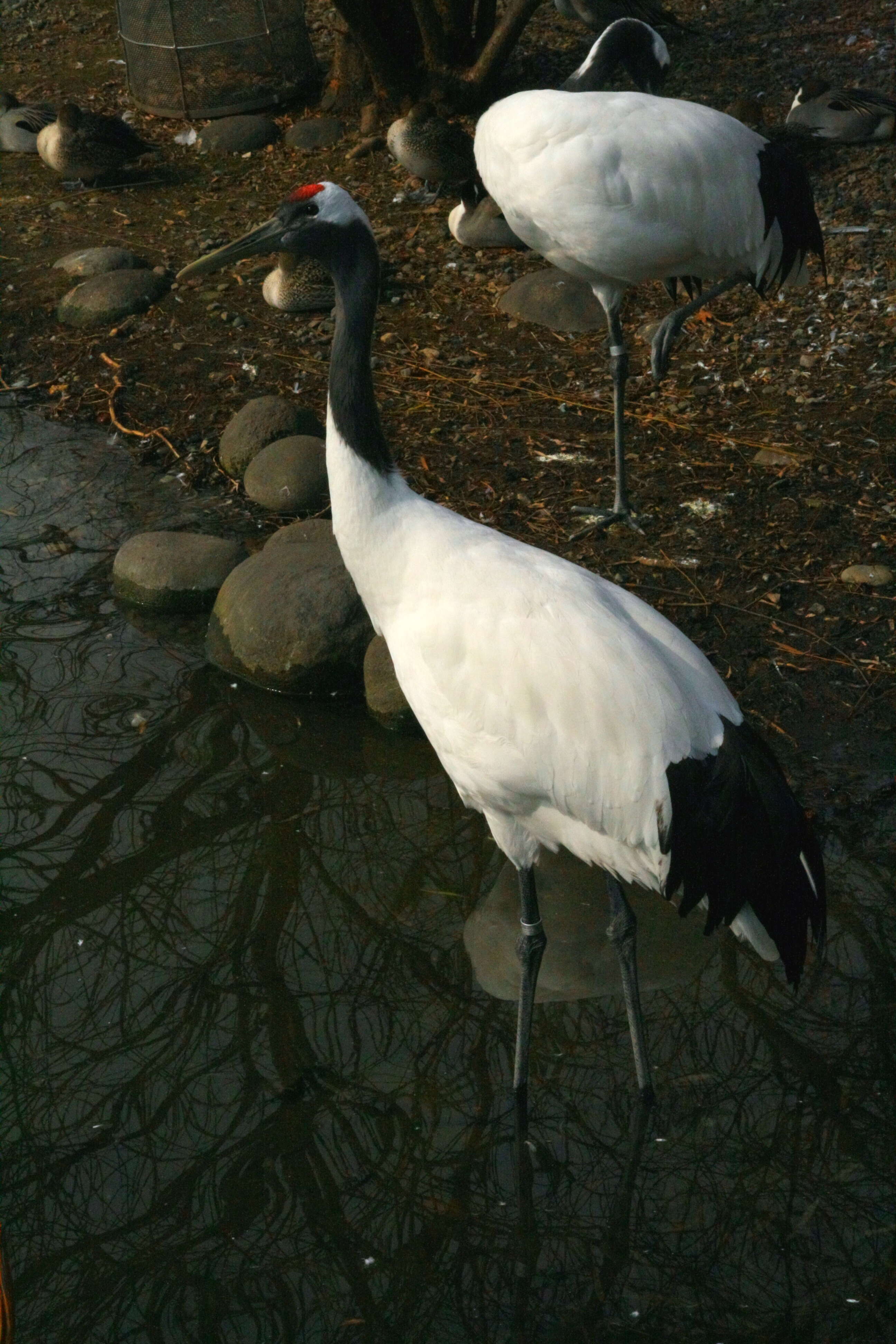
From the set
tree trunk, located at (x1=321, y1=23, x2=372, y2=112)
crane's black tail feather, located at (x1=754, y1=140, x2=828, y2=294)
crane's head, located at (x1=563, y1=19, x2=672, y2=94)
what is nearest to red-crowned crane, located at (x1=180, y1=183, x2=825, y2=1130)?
crane's black tail feather, located at (x1=754, y1=140, x2=828, y2=294)

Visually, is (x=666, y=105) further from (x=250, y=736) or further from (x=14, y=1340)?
(x=14, y=1340)

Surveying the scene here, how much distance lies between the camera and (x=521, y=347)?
5887mm

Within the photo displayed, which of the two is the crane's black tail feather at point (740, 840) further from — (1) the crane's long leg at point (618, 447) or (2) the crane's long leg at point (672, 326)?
(2) the crane's long leg at point (672, 326)

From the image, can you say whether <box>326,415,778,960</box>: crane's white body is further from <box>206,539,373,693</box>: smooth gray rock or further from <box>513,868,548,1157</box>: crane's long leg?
<box>206,539,373,693</box>: smooth gray rock

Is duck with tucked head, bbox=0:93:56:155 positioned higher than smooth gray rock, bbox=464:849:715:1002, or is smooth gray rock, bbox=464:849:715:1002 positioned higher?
duck with tucked head, bbox=0:93:56:155

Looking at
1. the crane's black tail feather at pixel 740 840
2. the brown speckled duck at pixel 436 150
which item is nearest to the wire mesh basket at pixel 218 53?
the brown speckled duck at pixel 436 150

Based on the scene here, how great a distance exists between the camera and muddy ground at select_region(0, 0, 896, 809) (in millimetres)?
4219

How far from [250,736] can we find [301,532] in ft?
2.64

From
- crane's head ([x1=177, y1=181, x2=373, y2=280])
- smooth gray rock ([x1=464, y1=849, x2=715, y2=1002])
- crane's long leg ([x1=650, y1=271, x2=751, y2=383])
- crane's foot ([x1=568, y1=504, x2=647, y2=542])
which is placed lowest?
smooth gray rock ([x1=464, y1=849, x2=715, y2=1002])

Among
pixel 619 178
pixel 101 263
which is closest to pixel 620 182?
pixel 619 178

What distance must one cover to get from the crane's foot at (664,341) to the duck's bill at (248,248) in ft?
6.62

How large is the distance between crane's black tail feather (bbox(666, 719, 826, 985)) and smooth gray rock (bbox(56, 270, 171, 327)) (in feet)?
14.6

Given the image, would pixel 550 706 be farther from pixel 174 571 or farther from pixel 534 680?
pixel 174 571

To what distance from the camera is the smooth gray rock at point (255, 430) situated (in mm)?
5121
